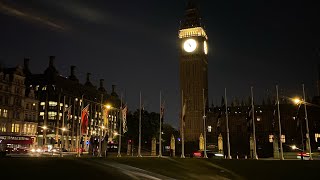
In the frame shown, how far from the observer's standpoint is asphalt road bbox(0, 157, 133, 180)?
93.0 feet

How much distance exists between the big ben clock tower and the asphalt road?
9669cm

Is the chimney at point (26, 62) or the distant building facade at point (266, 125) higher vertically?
the chimney at point (26, 62)

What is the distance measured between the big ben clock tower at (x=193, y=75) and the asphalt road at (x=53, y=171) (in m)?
96.7

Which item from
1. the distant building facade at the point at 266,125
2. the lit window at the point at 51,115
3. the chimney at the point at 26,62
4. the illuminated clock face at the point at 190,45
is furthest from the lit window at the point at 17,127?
the illuminated clock face at the point at 190,45

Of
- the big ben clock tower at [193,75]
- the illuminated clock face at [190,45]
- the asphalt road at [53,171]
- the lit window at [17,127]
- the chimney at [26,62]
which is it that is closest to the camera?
the asphalt road at [53,171]

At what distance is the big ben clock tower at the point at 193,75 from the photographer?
131m

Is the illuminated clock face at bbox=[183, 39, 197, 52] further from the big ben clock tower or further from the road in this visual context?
the road

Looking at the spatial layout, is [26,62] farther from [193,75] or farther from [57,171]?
[57,171]

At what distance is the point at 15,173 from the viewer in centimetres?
2825

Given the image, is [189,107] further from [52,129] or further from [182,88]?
[52,129]

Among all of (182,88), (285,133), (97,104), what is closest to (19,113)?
(182,88)

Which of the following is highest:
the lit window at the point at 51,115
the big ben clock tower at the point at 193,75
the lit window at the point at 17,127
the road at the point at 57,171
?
the big ben clock tower at the point at 193,75

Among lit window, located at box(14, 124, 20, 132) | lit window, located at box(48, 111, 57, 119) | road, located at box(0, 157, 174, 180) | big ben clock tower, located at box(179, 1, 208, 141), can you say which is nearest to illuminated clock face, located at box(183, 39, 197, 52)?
big ben clock tower, located at box(179, 1, 208, 141)

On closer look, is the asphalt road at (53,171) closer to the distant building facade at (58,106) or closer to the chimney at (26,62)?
the distant building facade at (58,106)
